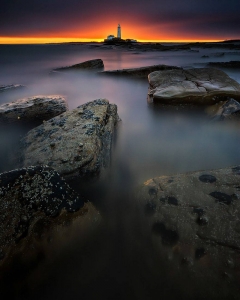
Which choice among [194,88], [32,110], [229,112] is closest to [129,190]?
[32,110]

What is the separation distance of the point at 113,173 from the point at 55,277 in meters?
1.29

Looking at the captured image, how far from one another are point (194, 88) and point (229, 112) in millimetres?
1206

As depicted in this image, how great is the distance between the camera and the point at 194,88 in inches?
175

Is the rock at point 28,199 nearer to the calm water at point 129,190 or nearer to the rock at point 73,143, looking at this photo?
the calm water at point 129,190

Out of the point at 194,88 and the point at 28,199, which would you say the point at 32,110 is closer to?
the point at 28,199

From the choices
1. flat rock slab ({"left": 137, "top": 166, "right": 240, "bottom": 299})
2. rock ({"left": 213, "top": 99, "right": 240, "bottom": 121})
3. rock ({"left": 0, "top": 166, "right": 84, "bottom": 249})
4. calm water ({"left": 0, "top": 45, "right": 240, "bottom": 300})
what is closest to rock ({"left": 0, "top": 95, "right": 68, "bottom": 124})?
calm water ({"left": 0, "top": 45, "right": 240, "bottom": 300})

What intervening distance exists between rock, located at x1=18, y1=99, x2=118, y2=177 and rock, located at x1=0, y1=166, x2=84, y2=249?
18.2 inches

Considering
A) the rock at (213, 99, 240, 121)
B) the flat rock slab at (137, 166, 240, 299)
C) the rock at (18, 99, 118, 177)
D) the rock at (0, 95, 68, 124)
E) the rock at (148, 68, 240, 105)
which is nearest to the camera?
the flat rock slab at (137, 166, 240, 299)

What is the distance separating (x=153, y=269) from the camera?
1397 millimetres

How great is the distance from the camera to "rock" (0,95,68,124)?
334 cm

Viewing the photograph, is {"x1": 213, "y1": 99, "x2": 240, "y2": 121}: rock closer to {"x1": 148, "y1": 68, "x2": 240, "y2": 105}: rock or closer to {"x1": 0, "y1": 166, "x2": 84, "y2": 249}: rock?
{"x1": 148, "y1": 68, "x2": 240, "y2": 105}: rock

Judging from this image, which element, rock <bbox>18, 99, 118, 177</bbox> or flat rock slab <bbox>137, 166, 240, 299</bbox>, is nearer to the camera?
flat rock slab <bbox>137, 166, 240, 299</bbox>

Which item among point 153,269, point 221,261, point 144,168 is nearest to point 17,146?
point 144,168

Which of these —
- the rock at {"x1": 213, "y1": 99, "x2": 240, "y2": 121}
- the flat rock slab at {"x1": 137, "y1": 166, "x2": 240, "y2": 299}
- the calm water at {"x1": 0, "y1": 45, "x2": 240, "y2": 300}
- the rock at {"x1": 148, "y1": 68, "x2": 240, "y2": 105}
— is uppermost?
the rock at {"x1": 148, "y1": 68, "x2": 240, "y2": 105}
